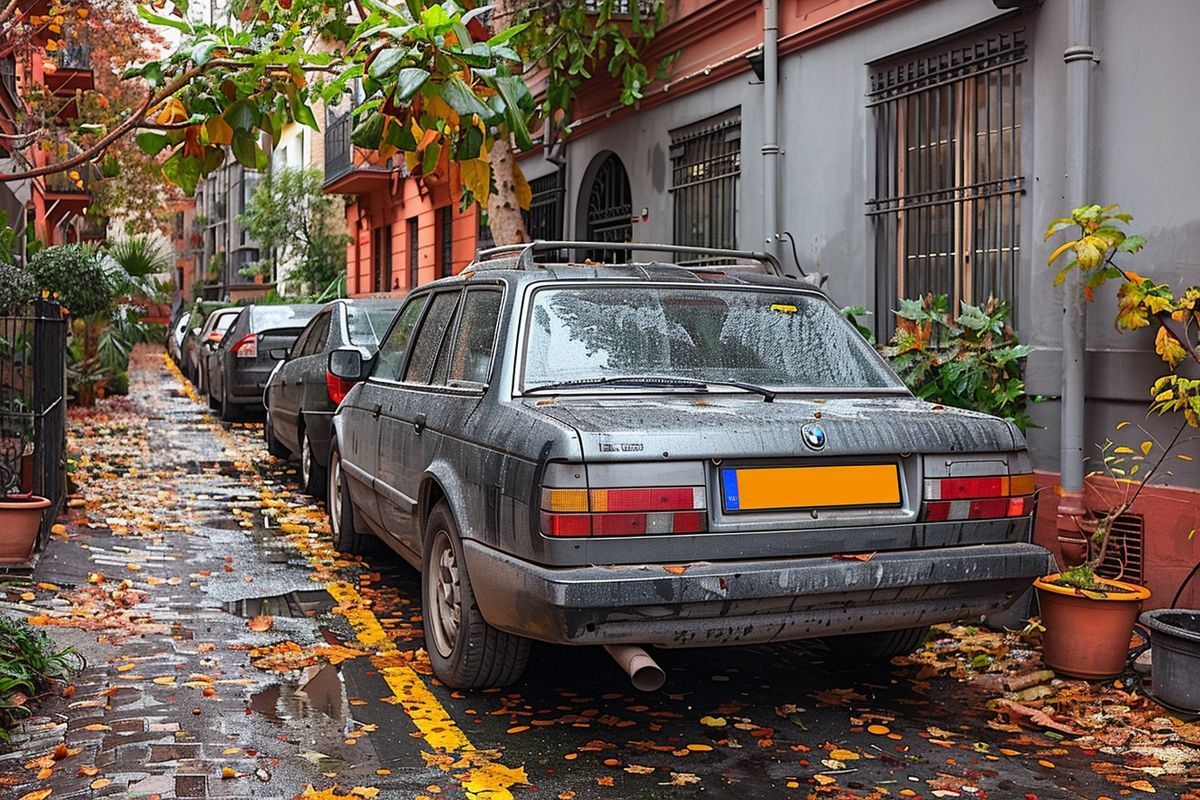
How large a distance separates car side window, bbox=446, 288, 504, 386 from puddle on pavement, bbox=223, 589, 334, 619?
5.73 ft

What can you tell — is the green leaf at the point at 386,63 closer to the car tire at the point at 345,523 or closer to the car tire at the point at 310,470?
the car tire at the point at 345,523

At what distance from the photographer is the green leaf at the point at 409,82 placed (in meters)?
4.47

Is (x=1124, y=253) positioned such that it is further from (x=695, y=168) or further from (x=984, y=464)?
(x=695, y=168)

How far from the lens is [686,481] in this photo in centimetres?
443

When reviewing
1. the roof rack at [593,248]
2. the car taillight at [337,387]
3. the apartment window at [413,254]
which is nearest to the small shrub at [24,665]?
the roof rack at [593,248]

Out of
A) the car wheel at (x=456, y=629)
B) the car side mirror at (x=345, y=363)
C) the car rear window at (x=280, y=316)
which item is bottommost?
the car wheel at (x=456, y=629)

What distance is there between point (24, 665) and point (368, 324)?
605 centimetres

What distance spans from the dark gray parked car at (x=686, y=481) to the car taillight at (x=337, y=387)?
12.1ft

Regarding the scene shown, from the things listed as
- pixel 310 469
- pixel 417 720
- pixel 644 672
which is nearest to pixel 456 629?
pixel 417 720

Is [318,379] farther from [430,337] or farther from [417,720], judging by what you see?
[417,720]

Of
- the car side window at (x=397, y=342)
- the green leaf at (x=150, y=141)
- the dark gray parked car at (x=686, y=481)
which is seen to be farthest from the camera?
the car side window at (x=397, y=342)

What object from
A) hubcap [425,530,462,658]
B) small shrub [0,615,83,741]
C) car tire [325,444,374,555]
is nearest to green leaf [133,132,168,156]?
hubcap [425,530,462,658]

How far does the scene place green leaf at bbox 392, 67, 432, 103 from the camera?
447cm

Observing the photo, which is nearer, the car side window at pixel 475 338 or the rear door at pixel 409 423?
the car side window at pixel 475 338
